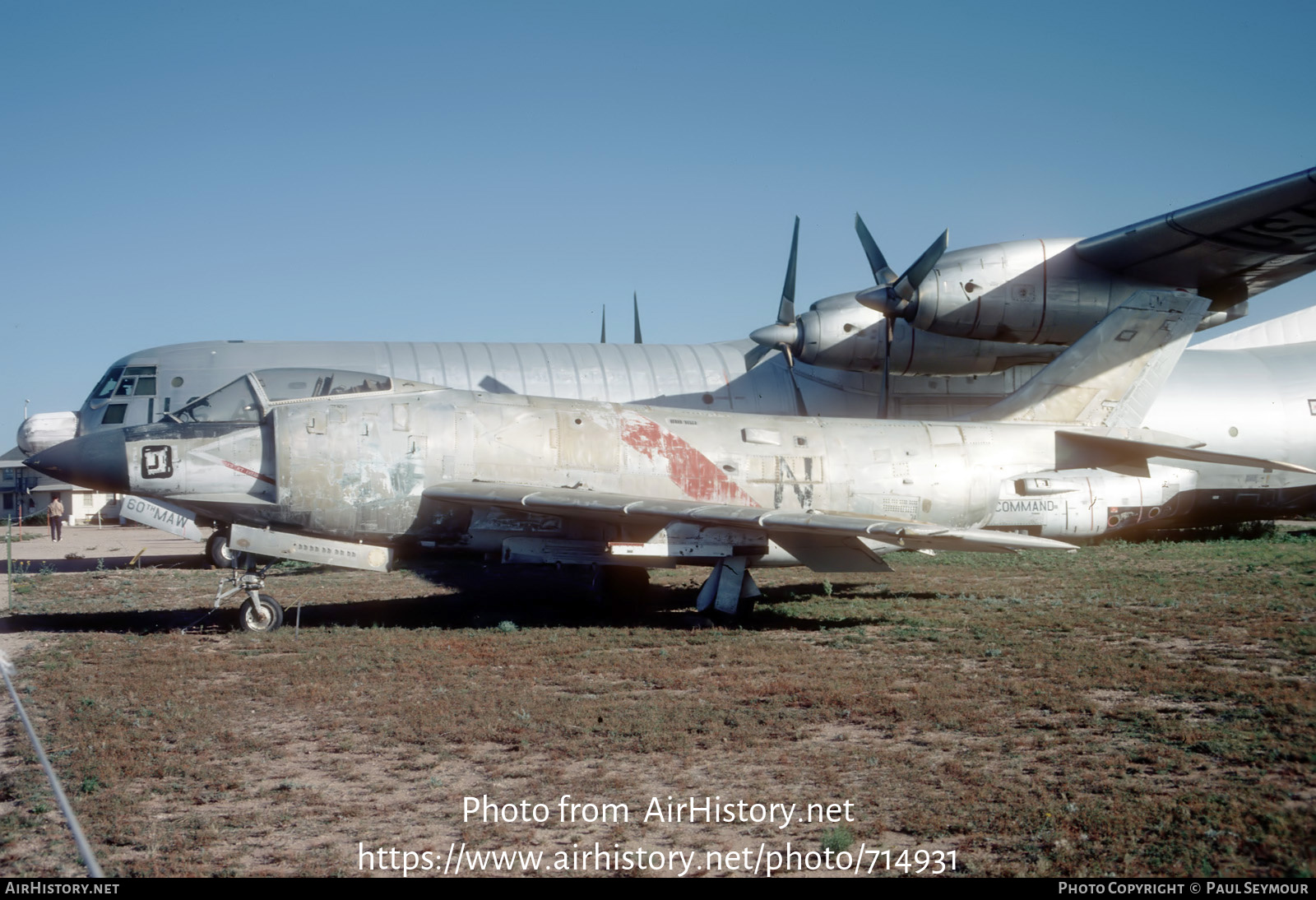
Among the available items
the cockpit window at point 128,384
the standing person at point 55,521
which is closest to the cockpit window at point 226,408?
the cockpit window at point 128,384

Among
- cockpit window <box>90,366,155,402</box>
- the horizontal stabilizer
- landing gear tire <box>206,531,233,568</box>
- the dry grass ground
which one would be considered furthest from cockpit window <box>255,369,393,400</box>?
the horizontal stabilizer

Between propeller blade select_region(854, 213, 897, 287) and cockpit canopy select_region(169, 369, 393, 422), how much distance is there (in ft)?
36.7

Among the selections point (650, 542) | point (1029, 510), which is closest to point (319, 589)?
point (650, 542)

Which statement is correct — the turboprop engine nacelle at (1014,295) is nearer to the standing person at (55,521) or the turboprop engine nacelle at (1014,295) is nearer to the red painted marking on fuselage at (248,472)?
the red painted marking on fuselage at (248,472)

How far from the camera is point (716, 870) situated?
488 centimetres

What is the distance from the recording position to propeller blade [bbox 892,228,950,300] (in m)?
17.8

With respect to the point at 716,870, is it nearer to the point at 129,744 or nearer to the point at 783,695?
the point at 783,695

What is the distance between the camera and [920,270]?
1808 centimetres

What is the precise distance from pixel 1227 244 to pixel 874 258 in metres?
6.59

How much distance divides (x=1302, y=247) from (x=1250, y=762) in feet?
47.7

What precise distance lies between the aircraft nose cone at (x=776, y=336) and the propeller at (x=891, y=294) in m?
1.48

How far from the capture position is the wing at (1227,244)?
51.4 feet

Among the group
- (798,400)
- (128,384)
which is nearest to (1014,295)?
(798,400)

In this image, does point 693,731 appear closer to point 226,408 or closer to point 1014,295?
point 226,408
